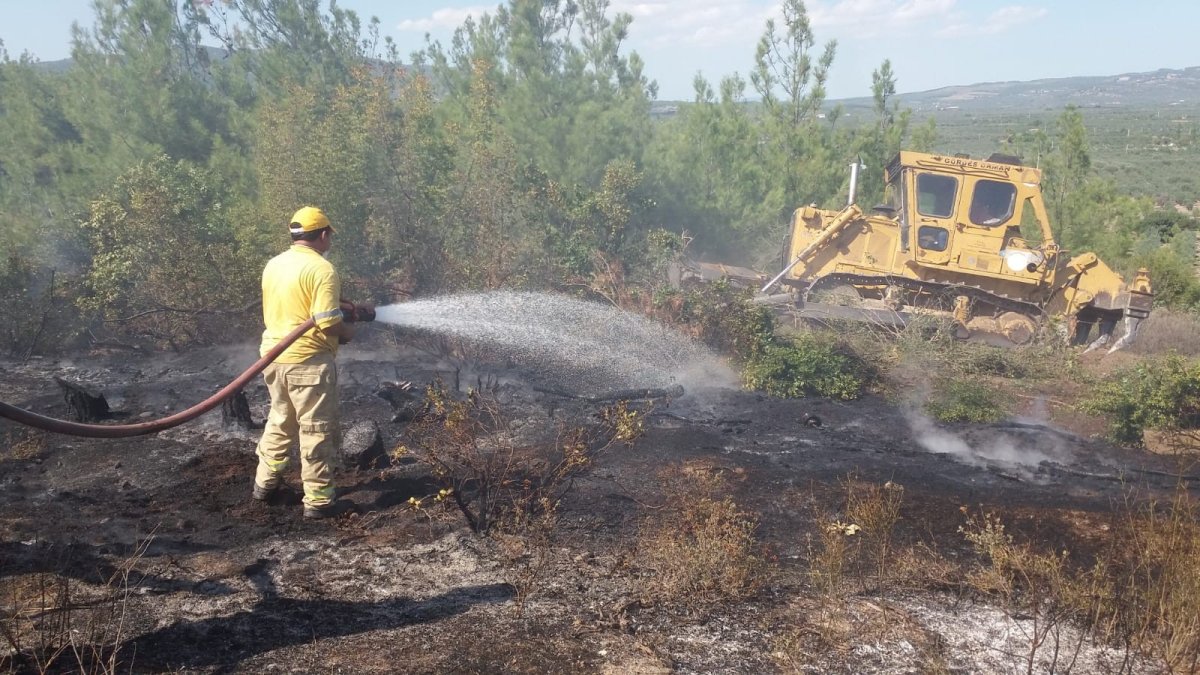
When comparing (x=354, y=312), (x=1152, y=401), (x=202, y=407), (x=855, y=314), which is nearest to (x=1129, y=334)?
(x=855, y=314)

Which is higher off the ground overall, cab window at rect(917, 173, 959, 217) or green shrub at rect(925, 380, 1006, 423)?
cab window at rect(917, 173, 959, 217)

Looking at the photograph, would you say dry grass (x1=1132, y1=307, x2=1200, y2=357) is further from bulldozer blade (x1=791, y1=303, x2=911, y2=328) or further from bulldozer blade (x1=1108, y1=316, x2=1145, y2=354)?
bulldozer blade (x1=791, y1=303, x2=911, y2=328)

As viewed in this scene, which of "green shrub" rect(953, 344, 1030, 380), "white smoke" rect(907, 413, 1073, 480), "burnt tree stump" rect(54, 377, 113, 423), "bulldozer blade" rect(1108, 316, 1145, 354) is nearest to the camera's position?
"white smoke" rect(907, 413, 1073, 480)

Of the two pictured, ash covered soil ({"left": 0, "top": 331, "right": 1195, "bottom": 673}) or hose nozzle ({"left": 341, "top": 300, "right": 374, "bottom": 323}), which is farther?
hose nozzle ({"left": 341, "top": 300, "right": 374, "bottom": 323})

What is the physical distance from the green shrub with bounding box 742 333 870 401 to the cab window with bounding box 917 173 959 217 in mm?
3846

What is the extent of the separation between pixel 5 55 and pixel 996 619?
24.6 meters

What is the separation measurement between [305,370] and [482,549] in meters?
1.58

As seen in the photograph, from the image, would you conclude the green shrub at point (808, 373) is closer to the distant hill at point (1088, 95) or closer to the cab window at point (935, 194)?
the cab window at point (935, 194)

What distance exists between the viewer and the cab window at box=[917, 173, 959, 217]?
11562 millimetres

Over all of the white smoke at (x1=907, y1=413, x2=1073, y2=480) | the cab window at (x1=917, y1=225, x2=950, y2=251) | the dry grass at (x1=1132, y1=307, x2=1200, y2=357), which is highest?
the cab window at (x1=917, y1=225, x2=950, y2=251)

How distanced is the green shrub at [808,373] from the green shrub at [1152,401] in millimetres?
2233

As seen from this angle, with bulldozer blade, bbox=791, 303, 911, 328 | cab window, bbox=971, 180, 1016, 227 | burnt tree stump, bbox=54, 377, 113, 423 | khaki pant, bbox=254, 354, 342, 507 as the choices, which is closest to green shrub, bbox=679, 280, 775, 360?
bulldozer blade, bbox=791, 303, 911, 328

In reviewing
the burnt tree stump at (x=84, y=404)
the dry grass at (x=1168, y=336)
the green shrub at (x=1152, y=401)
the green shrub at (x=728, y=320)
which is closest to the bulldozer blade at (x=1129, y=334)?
the dry grass at (x=1168, y=336)

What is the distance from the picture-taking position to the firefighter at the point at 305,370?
195 inches
